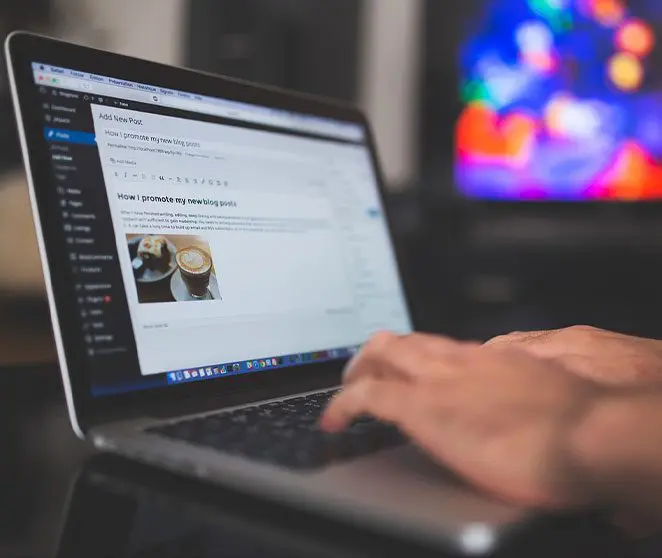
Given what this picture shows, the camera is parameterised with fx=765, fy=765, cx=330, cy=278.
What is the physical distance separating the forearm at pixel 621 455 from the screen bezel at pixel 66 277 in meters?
0.30

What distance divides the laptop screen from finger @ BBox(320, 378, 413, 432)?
6.8 inches

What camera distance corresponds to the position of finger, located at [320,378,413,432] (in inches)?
16.3

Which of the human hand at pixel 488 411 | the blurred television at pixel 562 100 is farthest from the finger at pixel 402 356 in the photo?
the blurred television at pixel 562 100

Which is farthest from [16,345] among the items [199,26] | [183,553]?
[199,26]

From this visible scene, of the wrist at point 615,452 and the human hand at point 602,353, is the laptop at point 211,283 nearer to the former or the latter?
the wrist at point 615,452

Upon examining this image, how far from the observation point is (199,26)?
2178mm

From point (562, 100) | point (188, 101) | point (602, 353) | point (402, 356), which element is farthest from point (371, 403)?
point (562, 100)

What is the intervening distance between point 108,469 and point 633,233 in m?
1.77

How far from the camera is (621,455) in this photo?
36cm

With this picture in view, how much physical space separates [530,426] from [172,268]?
0.32 m

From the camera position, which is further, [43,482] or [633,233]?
[633,233]

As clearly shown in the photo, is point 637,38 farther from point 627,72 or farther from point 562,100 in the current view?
point 562,100

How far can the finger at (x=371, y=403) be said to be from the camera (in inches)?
16.3

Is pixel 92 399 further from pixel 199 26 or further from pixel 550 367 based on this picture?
pixel 199 26
